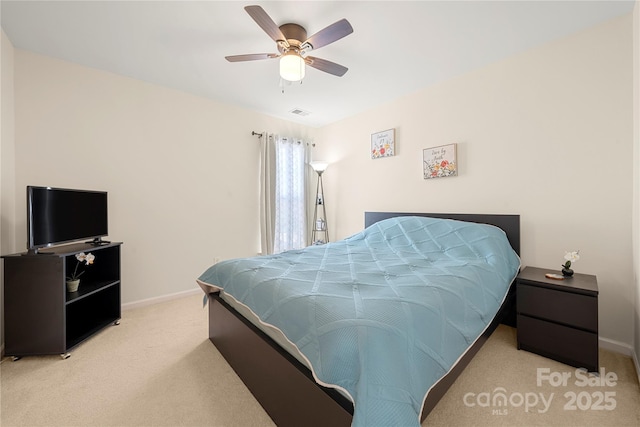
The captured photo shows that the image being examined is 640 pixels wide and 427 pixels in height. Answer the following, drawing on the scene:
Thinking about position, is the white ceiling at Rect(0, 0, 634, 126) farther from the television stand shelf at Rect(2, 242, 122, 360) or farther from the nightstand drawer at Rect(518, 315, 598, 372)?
the nightstand drawer at Rect(518, 315, 598, 372)

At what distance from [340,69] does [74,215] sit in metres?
2.62

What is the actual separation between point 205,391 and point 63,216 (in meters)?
1.87

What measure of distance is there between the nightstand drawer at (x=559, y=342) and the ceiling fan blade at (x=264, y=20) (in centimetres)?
279

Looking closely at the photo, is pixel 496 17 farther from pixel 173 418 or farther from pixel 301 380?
pixel 173 418

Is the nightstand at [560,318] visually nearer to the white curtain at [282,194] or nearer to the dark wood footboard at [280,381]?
the dark wood footboard at [280,381]

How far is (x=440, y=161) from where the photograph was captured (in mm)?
2982

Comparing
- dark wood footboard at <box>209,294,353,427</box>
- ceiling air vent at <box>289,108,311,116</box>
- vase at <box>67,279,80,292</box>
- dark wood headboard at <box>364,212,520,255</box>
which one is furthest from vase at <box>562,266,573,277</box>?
vase at <box>67,279,80,292</box>

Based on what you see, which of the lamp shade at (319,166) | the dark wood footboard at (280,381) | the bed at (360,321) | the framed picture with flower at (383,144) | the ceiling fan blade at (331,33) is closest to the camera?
the bed at (360,321)

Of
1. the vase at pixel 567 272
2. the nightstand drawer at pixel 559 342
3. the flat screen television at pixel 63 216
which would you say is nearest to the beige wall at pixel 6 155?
the flat screen television at pixel 63 216

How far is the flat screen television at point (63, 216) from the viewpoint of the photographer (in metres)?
1.92

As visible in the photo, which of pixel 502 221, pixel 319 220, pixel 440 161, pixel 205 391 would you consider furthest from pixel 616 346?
pixel 319 220

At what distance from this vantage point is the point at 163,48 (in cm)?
235

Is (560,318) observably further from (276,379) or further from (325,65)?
(325,65)

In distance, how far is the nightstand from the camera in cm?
174
